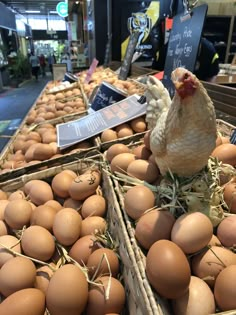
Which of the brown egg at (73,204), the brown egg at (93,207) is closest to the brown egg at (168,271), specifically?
the brown egg at (93,207)

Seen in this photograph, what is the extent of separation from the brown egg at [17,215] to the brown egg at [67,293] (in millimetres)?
343

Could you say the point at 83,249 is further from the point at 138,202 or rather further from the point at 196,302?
the point at 196,302

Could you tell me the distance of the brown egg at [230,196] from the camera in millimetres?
813

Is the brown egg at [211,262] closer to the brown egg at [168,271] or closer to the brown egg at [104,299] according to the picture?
the brown egg at [168,271]

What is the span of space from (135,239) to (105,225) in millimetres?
305

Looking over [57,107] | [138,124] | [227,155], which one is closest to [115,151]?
[138,124]

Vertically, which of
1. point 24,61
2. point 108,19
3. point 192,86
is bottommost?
point 24,61

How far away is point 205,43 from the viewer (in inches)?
105

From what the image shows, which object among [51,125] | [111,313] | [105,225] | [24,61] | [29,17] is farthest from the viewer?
[29,17]

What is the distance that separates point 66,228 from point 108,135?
0.65m

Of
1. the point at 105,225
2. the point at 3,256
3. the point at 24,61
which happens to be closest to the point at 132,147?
the point at 105,225

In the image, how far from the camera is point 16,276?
80cm

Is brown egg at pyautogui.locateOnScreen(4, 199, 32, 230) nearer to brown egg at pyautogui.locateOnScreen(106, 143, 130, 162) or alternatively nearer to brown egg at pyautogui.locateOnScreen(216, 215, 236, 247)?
brown egg at pyautogui.locateOnScreen(106, 143, 130, 162)

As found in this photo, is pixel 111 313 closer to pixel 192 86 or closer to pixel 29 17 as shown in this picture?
pixel 192 86
